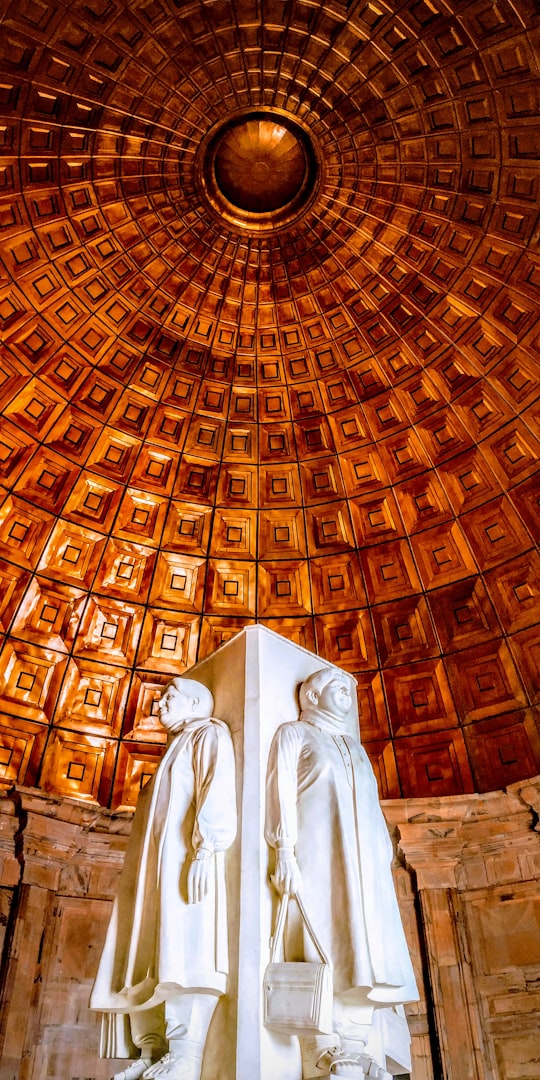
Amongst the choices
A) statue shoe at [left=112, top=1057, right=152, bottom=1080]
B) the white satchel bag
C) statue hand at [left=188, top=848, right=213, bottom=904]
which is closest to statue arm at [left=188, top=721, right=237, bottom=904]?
statue hand at [left=188, top=848, right=213, bottom=904]

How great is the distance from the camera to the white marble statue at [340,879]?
4.91 m

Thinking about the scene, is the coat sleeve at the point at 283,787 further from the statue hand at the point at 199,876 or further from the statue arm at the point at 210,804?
the statue hand at the point at 199,876

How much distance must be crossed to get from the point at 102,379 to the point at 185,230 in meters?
2.95

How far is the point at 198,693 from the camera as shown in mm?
6406

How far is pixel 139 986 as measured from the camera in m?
5.02

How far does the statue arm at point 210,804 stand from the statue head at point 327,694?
28.6 inches

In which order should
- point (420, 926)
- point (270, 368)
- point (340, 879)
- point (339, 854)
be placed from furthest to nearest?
point (270, 368) < point (420, 926) < point (339, 854) < point (340, 879)

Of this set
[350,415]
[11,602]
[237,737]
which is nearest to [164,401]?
[350,415]

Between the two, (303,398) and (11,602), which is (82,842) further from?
(303,398)

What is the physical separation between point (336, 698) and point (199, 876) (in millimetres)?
1723

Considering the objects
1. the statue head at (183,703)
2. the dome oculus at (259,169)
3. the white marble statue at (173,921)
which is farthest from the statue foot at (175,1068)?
the dome oculus at (259,169)

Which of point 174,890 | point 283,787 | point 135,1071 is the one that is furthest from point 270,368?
point 135,1071

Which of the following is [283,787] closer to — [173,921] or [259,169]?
[173,921]

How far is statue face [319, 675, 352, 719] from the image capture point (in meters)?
6.22
